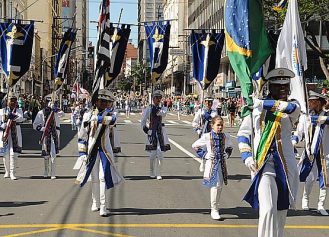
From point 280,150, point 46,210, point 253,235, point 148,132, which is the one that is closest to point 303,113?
point 280,150

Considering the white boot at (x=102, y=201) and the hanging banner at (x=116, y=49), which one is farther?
the hanging banner at (x=116, y=49)

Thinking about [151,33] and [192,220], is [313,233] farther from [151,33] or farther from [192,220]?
[151,33]

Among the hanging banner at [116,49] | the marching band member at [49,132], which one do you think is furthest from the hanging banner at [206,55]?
the marching band member at [49,132]

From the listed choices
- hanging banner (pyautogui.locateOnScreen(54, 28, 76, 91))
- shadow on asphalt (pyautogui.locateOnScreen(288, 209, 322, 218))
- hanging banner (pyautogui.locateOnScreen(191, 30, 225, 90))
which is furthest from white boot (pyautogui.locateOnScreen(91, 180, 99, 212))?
hanging banner (pyautogui.locateOnScreen(191, 30, 225, 90))

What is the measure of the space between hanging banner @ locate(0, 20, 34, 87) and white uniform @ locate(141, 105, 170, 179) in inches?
120

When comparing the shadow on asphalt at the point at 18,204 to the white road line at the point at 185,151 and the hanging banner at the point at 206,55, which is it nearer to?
the hanging banner at the point at 206,55

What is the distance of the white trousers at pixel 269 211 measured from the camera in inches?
213

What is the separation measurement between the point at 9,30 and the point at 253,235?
27.1 feet

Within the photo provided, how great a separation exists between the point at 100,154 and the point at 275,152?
150 inches

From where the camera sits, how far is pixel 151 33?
15.4 metres

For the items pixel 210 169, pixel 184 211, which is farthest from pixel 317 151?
pixel 184 211

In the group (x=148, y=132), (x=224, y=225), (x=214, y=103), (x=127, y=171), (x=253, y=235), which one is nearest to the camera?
(x=253, y=235)

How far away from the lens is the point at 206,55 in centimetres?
1529

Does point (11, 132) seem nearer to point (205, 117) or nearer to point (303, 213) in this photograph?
point (205, 117)
